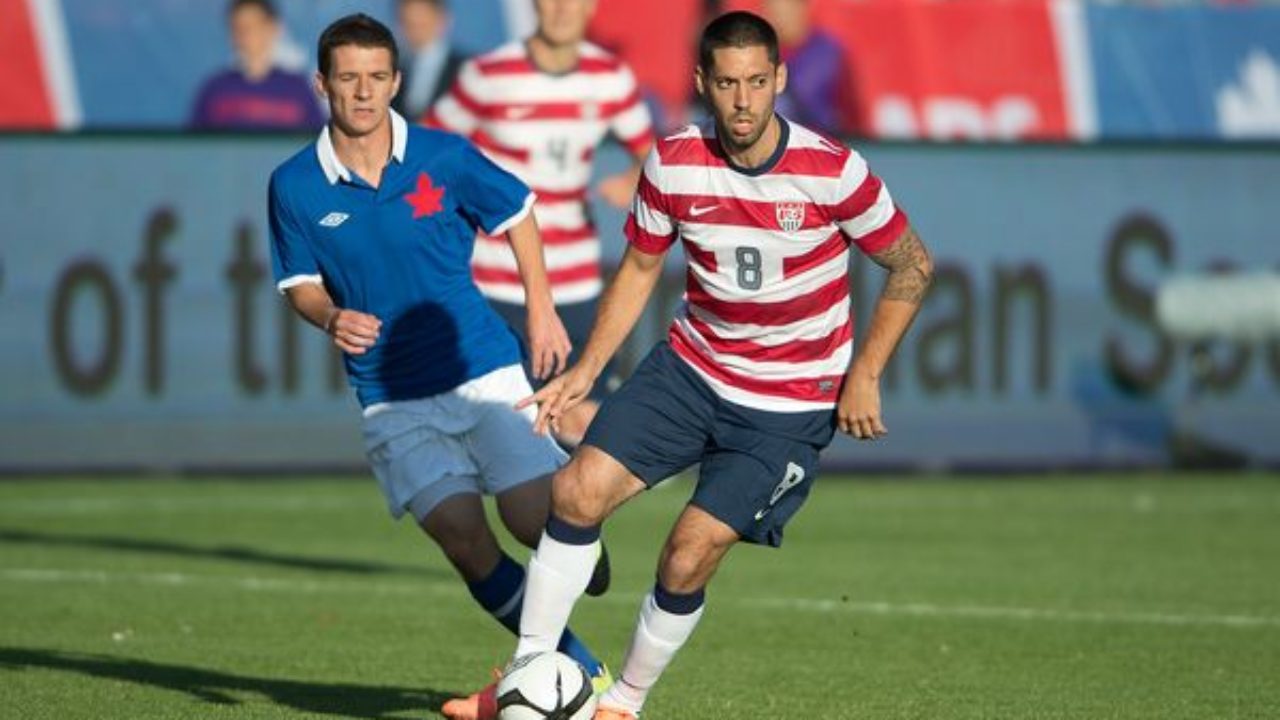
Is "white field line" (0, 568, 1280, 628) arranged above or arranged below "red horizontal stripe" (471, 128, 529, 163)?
below

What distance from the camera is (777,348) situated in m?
8.09

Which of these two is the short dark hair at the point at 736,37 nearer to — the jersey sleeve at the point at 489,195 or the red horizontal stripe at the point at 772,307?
the red horizontal stripe at the point at 772,307

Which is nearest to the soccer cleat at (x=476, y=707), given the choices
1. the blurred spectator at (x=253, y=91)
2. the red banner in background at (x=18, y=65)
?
the blurred spectator at (x=253, y=91)

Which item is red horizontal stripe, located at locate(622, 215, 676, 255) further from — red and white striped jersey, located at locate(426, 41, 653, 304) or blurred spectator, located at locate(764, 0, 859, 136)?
blurred spectator, located at locate(764, 0, 859, 136)

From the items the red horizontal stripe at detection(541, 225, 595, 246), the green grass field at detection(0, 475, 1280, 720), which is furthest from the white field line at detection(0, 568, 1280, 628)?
the red horizontal stripe at detection(541, 225, 595, 246)

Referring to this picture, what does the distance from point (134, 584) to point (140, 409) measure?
4.93 metres

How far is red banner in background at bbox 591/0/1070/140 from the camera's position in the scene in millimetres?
21250

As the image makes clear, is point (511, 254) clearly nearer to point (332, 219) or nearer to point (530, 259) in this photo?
point (530, 259)

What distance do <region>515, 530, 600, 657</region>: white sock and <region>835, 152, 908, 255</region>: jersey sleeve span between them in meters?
1.20

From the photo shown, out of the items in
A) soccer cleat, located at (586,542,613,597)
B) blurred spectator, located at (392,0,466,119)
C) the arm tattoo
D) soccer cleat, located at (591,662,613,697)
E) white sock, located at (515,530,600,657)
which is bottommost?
blurred spectator, located at (392,0,466,119)

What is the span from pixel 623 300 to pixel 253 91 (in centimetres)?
1137

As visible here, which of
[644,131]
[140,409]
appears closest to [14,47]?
[140,409]

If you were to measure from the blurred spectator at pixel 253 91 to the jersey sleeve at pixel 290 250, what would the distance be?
1020 centimetres

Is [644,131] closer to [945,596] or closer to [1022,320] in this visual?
[945,596]
